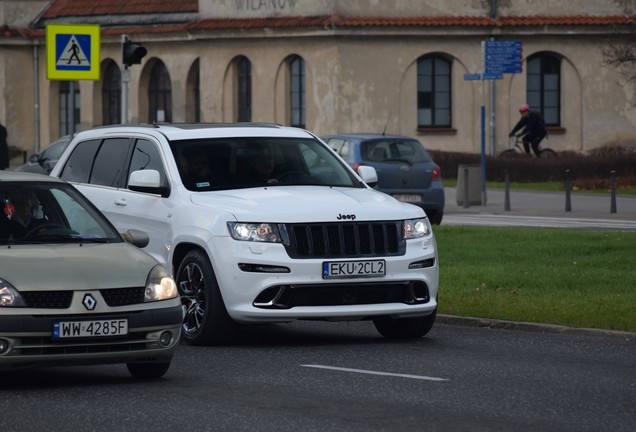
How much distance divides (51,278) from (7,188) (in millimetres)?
1540

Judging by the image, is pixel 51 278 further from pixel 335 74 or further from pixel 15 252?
pixel 335 74

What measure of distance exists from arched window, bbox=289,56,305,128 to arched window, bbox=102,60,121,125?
971 centimetres

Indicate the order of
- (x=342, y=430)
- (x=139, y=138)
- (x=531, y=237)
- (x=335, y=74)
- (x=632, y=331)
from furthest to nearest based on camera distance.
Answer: (x=335, y=74) < (x=531, y=237) < (x=139, y=138) < (x=632, y=331) < (x=342, y=430)

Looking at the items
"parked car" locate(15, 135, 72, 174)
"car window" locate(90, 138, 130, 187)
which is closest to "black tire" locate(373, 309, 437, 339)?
"car window" locate(90, 138, 130, 187)

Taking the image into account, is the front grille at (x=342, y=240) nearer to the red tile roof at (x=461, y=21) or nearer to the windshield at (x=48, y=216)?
the windshield at (x=48, y=216)

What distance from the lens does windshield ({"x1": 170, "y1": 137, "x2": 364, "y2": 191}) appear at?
15.1 meters

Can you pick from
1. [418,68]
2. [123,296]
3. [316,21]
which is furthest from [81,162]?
[418,68]

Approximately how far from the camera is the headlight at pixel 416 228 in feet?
47.2

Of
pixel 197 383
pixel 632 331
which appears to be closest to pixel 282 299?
pixel 197 383

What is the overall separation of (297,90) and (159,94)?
770 cm

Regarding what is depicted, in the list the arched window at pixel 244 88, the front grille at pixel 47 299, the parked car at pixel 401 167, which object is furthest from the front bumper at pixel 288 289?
the arched window at pixel 244 88

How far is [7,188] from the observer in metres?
12.8

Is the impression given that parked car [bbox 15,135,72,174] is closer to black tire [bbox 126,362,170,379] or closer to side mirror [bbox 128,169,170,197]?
side mirror [bbox 128,169,170,197]

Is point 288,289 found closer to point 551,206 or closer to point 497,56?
point 551,206
